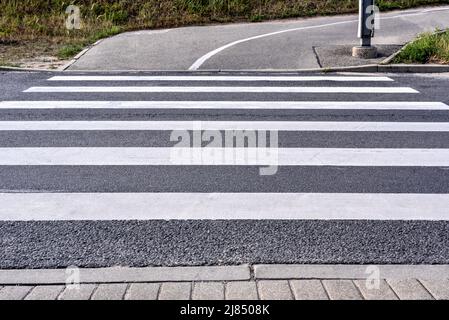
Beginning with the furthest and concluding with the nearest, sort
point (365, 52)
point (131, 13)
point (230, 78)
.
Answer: point (131, 13) < point (365, 52) < point (230, 78)

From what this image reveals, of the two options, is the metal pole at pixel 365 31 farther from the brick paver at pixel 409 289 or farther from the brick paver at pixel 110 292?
the brick paver at pixel 110 292

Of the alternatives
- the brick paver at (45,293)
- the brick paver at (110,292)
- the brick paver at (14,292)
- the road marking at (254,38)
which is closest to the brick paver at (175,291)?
the brick paver at (110,292)

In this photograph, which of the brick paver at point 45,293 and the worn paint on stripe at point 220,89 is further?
the worn paint on stripe at point 220,89

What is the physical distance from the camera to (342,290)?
13.0 ft

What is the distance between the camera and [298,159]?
6.97m

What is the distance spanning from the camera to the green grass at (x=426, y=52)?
13.6 m

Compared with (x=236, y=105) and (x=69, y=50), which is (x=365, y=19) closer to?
(x=236, y=105)

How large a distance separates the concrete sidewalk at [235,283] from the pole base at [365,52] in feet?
33.6

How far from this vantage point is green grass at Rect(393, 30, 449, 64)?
13.6m

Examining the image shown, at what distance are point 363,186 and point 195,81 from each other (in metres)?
6.48

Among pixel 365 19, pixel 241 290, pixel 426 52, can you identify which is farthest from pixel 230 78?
pixel 241 290

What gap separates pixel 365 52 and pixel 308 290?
1079 cm

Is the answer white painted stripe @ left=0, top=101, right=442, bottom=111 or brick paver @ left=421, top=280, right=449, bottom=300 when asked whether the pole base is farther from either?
brick paver @ left=421, top=280, right=449, bottom=300

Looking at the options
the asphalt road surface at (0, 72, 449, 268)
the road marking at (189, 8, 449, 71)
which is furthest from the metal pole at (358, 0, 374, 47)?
the road marking at (189, 8, 449, 71)
